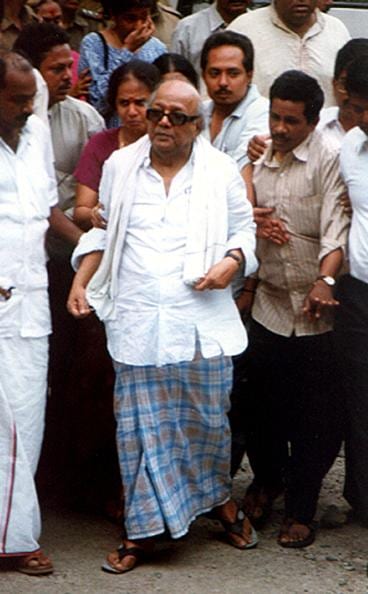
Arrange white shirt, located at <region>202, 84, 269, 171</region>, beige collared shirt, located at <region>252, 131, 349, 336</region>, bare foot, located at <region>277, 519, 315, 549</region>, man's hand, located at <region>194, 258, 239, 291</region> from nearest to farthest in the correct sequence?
man's hand, located at <region>194, 258, 239, 291</region> → beige collared shirt, located at <region>252, 131, 349, 336</region> → bare foot, located at <region>277, 519, 315, 549</region> → white shirt, located at <region>202, 84, 269, 171</region>

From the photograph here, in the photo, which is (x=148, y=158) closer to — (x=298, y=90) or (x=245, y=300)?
(x=298, y=90)

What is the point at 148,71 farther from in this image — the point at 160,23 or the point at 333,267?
the point at 160,23

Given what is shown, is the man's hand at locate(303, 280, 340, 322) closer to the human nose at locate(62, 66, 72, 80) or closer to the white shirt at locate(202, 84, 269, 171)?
the white shirt at locate(202, 84, 269, 171)

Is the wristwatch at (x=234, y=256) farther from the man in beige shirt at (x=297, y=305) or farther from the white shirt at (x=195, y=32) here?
the white shirt at (x=195, y=32)

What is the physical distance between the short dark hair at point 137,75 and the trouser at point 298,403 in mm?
1121

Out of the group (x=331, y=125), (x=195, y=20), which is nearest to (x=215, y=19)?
(x=195, y=20)

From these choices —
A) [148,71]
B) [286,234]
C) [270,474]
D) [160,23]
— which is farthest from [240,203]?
[160,23]

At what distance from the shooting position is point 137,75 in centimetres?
657

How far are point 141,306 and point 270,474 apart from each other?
1.22m

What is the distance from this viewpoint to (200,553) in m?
6.39

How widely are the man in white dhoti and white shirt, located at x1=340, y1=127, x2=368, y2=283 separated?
1210 mm

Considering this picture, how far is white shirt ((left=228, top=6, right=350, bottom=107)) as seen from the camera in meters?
7.50

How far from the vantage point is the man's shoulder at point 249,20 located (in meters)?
7.64

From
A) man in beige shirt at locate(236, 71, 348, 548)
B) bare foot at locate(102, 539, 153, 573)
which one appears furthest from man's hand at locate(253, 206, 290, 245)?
bare foot at locate(102, 539, 153, 573)
